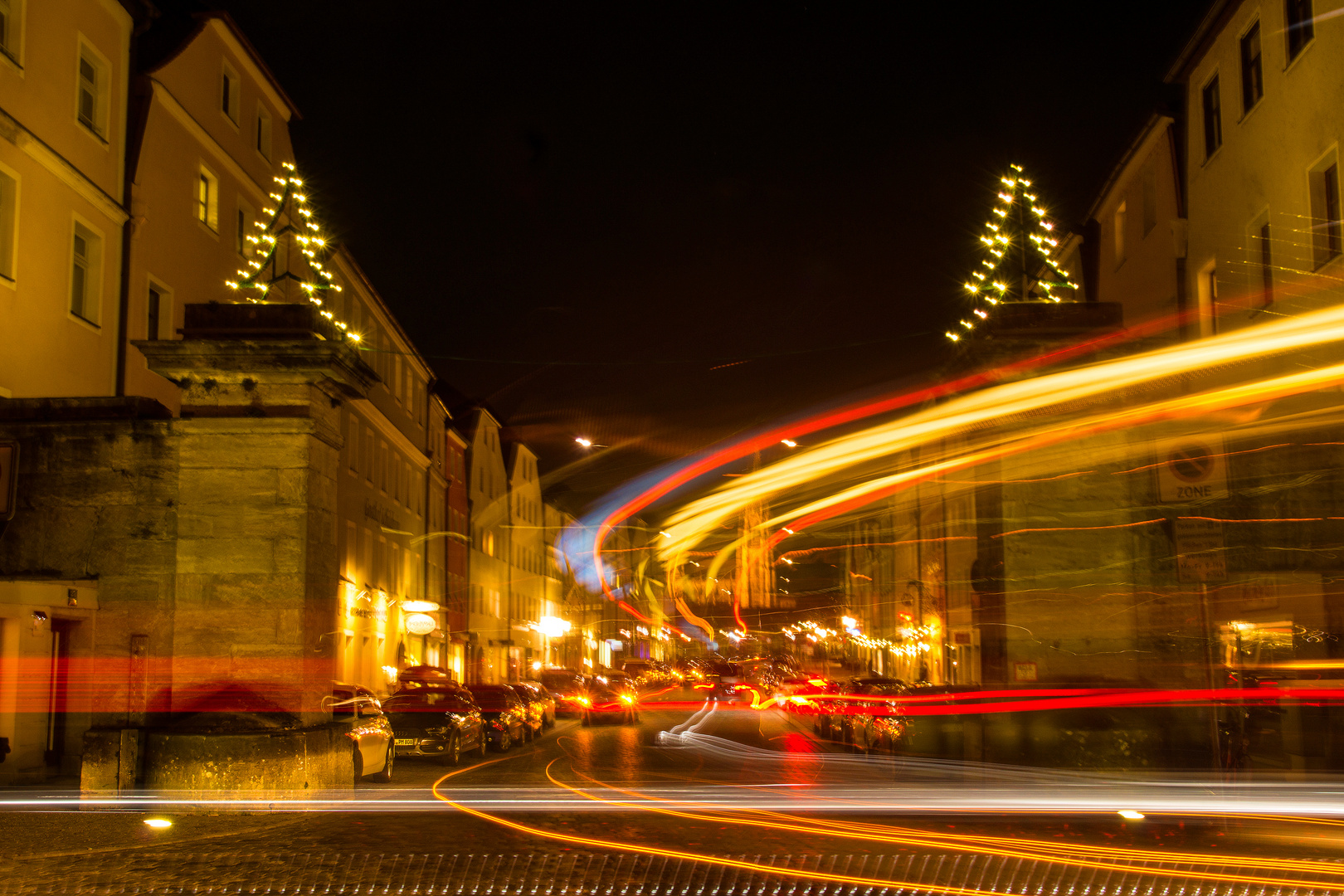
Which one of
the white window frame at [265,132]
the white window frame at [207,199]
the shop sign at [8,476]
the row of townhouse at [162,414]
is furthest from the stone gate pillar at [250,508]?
the white window frame at [265,132]

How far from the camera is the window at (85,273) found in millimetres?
21312

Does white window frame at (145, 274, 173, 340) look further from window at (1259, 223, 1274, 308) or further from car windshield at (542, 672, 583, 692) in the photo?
car windshield at (542, 672, 583, 692)

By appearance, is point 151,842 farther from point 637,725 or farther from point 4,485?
point 637,725

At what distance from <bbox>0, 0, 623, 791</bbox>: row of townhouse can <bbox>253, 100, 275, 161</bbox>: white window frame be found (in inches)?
3.2

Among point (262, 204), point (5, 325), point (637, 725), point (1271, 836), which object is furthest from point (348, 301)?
point (1271, 836)

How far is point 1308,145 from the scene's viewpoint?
65.0ft

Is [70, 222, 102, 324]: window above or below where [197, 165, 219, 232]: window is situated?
below

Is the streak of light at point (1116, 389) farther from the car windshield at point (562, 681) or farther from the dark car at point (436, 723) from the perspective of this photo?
the car windshield at point (562, 681)

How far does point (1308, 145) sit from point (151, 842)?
1924cm

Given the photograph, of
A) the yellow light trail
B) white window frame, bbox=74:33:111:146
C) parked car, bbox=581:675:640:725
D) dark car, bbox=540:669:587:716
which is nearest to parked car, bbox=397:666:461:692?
parked car, bbox=581:675:640:725

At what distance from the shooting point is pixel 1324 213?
19859 mm

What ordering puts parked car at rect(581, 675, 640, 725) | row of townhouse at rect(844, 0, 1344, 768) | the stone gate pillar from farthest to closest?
1. parked car at rect(581, 675, 640, 725)
2. row of townhouse at rect(844, 0, 1344, 768)
3. the stone gate pillar

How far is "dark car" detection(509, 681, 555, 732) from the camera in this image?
3153 cm

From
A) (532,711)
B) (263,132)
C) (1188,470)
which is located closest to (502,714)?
(532,711)
